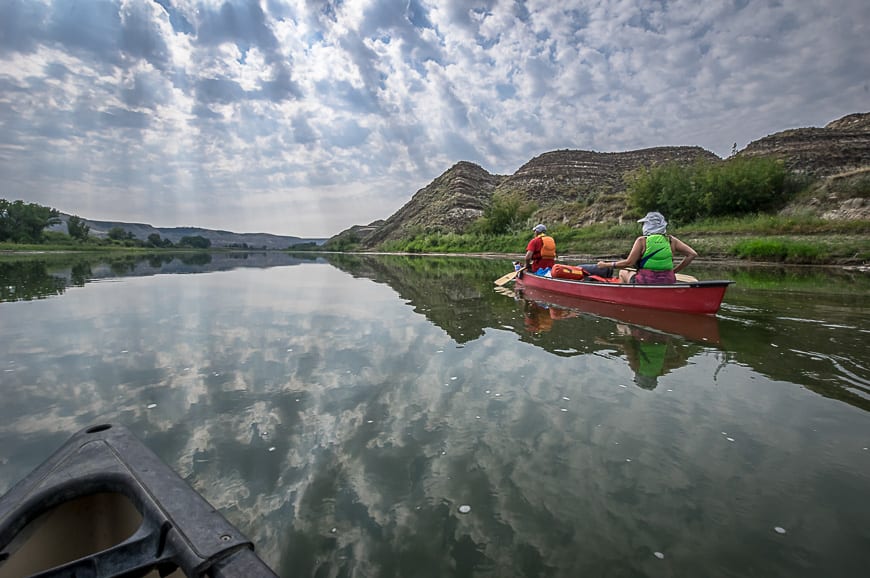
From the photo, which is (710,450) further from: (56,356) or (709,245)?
(709,245)

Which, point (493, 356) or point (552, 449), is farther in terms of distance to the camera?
point (493, 356)

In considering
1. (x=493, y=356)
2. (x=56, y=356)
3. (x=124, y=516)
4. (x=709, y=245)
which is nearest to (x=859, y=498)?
(x=493, y=356)

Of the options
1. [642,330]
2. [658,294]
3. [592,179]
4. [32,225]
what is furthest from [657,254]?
[32,225]

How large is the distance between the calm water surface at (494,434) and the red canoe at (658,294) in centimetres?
79

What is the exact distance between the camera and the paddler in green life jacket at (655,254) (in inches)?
361

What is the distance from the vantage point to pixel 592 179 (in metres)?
80.9

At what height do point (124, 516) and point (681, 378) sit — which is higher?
point (124, 516)

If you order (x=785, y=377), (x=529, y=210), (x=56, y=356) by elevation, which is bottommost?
(x=785, y=377)

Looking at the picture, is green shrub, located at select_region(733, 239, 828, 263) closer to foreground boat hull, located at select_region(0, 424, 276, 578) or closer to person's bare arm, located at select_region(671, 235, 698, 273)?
person's bare arm, located at select_region(671, 235, 698, 273)

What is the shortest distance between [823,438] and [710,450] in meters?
1.06

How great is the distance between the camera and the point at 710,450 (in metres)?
3.38

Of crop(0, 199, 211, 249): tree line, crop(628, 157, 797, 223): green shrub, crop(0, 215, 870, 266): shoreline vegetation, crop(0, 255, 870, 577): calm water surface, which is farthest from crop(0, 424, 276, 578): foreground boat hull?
crop(0, 199, 211, 249): tree line

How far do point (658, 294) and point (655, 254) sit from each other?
918 millimetres

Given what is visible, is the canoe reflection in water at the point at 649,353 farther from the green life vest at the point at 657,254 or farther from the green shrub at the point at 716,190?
the green shrub at the point at 716,190
